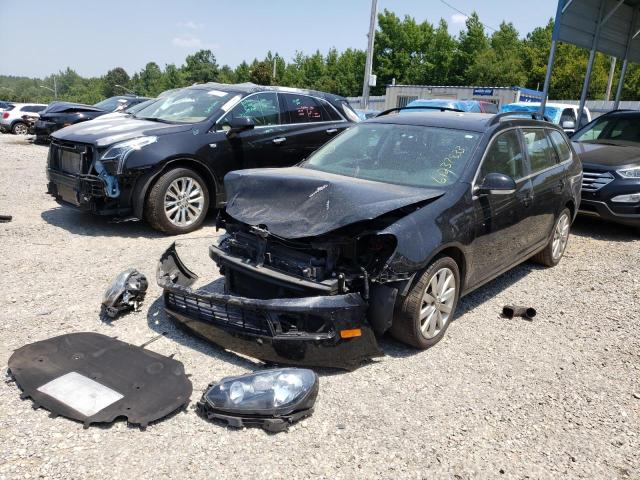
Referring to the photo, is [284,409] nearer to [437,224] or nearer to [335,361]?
[335,361]

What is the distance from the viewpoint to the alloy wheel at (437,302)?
3.79m

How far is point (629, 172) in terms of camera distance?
7531 millimetres

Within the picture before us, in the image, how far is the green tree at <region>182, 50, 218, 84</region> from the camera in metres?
101

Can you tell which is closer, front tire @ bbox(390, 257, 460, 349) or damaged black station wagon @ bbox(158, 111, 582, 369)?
damaged black station wagon @ bbox(158, 111, 582, 369)

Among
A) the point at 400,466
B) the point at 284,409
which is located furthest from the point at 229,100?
the point at 400,466

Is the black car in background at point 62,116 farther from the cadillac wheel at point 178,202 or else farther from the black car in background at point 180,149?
the cadillac wheel at point 178,202

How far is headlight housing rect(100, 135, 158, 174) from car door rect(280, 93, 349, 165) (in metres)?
2.03

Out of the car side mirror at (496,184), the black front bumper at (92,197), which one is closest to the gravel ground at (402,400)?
the black front bumper at (92,197)

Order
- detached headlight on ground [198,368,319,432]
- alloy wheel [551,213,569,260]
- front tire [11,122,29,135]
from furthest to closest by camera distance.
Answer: front tire [11,122,29,135]
alloy wheel [551,213,569,260]
detached headlight on ground [198,368,319,432]

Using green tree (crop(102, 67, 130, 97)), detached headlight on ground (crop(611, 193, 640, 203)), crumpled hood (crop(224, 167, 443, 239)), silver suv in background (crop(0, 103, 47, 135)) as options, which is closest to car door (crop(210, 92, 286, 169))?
crumpled hood (crop(224, 167, 443, 239))

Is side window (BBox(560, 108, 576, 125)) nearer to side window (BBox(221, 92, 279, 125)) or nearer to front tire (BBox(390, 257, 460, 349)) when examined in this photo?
side window (BBox(221, 92, 279, 125))

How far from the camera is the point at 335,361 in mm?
3416

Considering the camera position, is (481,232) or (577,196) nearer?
(481,232)

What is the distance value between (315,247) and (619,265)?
473 centimetres
